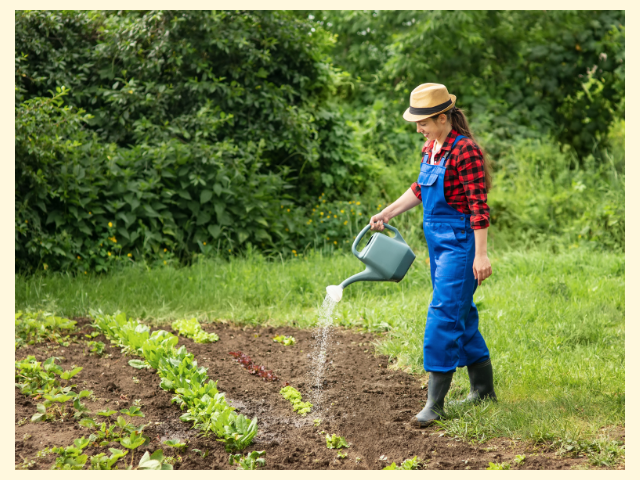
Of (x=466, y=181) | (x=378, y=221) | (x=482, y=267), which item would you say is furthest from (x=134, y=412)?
(x=466, y=181)

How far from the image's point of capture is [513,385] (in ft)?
11.2

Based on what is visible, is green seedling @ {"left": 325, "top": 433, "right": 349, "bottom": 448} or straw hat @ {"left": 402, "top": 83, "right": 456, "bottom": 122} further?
straw hat @ {"left": 402, "top": 83, "right": 456, "bottom": 122}

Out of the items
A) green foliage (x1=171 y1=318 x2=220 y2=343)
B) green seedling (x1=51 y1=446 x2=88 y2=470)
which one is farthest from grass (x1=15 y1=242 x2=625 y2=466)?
green seedling (x1=51 y1=446 x2=88 y2=470)

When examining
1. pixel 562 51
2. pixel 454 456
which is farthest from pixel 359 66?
pixel 454 456

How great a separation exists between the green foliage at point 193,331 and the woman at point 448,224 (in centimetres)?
179

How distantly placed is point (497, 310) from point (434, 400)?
181cm

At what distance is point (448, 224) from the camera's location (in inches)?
117

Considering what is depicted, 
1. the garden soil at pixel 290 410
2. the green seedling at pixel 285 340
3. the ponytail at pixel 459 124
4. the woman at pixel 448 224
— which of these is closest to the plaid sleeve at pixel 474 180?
the woman at pixel 448 224

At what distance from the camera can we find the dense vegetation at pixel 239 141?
19.0ft

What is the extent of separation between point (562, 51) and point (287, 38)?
4245 millimetres

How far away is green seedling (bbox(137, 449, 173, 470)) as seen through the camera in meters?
2.49

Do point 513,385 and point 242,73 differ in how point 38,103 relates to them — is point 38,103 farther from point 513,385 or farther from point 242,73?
point 513,385

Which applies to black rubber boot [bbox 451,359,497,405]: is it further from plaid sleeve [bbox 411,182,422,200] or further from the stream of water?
plaid sleeve [bbox 411,182,422,200]

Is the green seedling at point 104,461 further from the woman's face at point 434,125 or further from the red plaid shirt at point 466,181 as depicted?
the woman's face at point 434,125
